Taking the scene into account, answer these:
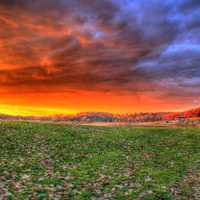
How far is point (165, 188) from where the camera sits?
16516mm

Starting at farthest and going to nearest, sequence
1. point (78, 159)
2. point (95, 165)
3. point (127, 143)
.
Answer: point (127, 143) < point (78, 159) < point (95, 165)

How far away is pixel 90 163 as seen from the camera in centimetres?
2036

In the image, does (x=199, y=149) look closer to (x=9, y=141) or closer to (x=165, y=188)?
(x=165, y=188)

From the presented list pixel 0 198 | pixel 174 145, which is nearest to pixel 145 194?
pixel 0 198

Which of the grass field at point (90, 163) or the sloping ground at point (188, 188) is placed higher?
the grass field at point (90, 163)

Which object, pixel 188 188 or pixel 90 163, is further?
pixel 90 163

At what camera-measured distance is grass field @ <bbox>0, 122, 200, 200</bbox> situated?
14805mm

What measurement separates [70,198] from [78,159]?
769 centimetres

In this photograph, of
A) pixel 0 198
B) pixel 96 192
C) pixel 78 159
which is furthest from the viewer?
pixel 78 159

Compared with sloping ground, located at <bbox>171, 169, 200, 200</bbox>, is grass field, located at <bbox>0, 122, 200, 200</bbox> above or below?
above

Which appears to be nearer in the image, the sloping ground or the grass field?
the grass field

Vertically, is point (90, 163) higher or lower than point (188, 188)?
higher

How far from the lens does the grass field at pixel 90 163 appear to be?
14.8 metres

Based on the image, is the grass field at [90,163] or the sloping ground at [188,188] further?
the sloping ground at [188,188]
